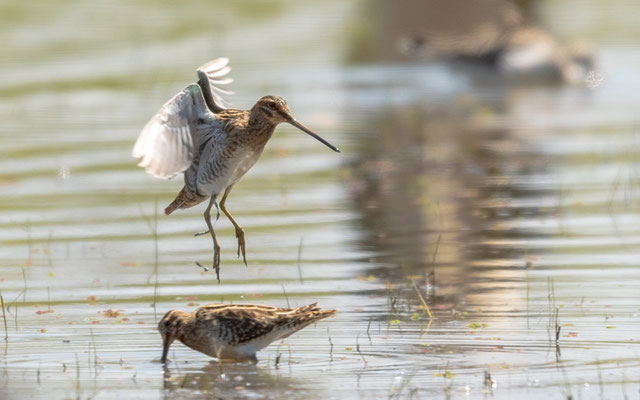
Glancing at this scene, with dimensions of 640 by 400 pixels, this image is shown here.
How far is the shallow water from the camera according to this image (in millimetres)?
8336

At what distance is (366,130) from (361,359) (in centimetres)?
1137

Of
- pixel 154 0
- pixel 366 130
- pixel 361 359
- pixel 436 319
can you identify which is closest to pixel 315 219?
pixel 436 319

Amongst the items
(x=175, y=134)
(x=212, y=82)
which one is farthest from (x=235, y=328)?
(x=212, y=82)

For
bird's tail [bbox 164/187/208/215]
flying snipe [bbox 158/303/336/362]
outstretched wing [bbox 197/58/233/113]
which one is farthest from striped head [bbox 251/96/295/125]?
flying snipe [bbox 158/303/336/362]

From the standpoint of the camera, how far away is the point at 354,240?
1242 centimetres

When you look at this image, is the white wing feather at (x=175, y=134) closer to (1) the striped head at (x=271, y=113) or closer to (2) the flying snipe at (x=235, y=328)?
(1) the striped head at (x=271, y=113)

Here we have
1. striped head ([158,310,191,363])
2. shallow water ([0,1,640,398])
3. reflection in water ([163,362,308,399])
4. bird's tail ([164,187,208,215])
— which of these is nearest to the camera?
reflection in water ([163,362,308,399])

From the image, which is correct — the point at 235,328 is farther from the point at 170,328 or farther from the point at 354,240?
the point at 354,240

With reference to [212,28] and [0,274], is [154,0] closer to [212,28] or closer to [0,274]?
[212,28]

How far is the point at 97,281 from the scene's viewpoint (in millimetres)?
11000

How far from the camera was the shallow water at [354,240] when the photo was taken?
27.3 feet

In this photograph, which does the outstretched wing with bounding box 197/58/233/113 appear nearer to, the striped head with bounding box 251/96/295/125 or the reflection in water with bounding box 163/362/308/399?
the striped head with bounding box 251/96/295/125

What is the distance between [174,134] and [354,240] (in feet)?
12.0

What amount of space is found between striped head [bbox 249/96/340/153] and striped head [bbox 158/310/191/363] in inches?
52.7
